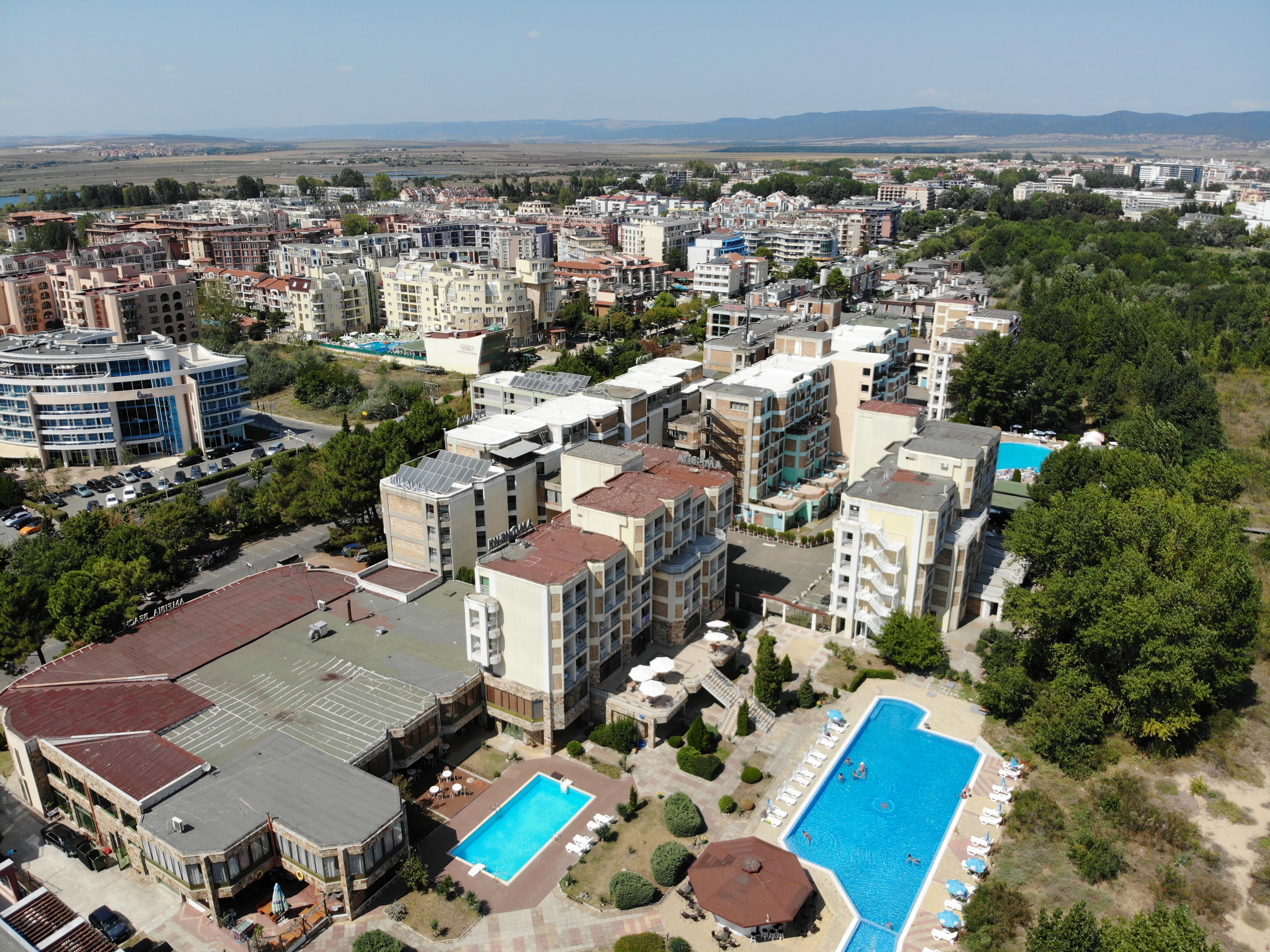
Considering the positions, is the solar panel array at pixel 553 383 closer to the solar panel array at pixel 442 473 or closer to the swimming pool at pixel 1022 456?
the solar panel array at pixel 442 473

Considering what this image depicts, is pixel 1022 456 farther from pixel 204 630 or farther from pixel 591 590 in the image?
pixel 204 630

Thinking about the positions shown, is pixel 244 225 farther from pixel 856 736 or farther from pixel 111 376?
pixel 856 736

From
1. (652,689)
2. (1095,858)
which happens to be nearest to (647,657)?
(652,689)

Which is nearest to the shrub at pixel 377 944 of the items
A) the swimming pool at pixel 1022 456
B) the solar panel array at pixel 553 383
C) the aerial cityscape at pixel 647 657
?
the aerial cityscape at pixel 647 657

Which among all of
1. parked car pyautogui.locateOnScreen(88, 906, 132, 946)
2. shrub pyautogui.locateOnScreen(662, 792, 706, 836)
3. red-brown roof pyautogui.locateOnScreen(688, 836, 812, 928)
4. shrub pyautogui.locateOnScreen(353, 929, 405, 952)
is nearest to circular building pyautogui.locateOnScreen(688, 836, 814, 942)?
red-brown roof pyautogui.locateOnScreen(688, 836, 812, 928)

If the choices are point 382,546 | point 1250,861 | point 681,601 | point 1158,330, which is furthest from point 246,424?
point 1158,330

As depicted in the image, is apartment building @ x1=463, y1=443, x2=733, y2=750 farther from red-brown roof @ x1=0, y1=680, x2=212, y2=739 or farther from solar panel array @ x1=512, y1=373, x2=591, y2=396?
solar panel array @ x1=512, y1=373, x2=591, y2=396
